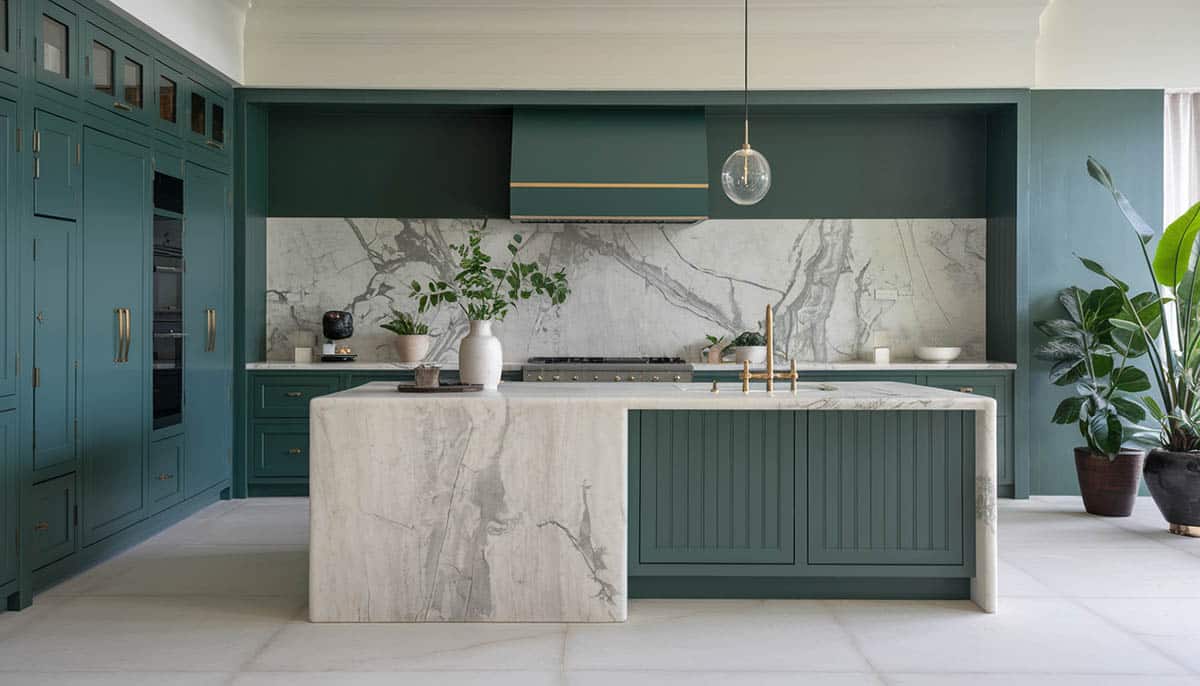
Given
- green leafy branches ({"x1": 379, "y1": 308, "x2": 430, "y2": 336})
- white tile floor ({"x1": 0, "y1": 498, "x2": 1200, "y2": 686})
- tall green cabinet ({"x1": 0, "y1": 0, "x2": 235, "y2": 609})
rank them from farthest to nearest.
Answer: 1. green leafy branches ({"x1": 379, "y1": 308, "x2": 430, "y2": 336})
2. tall green cabinet ({"x1": 0, "y1": 0, "x2": 235, "y2": 609})
3. white tile floor ({"x1": 0, "y1": 498, "x2": 1200, "y2": 686})

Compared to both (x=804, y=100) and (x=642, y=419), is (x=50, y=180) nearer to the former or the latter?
(x=642, y=419)

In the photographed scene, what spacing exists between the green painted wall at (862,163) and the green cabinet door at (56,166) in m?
3.92

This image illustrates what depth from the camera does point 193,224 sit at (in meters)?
5.54

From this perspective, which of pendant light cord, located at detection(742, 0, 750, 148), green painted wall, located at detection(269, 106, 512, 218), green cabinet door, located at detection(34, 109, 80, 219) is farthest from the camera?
green painted wall, located at detection(269, 106, 512, 218)

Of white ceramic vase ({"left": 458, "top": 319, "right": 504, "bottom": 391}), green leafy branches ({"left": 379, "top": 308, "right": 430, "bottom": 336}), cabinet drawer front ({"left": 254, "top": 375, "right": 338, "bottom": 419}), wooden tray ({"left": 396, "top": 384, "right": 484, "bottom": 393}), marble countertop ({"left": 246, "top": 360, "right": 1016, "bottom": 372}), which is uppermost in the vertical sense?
green leafy branches ({"left": 379, "top": 308, "right": 430, "bottom": 336})

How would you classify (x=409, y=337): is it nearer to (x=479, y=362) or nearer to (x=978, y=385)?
(x=479, y=362)

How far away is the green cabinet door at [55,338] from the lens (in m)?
3.99

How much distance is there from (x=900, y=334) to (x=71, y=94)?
5131 mm

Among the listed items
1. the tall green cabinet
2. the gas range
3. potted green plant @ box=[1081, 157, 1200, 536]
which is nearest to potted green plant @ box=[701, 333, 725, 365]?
the gas range

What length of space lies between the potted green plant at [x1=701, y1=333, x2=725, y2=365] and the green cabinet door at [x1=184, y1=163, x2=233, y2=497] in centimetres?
306

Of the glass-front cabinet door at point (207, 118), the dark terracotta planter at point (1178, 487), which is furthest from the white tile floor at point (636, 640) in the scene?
the glass-front cabinet door at point (207, 118)

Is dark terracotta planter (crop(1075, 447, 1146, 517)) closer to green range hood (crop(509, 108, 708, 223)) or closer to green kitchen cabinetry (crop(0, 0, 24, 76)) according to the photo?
green range hood (crop(509, 108, 708, 223))

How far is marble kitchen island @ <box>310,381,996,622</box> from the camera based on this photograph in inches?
143

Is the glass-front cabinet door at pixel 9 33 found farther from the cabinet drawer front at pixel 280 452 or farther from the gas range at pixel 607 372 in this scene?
the gas range at pixel 607 372
